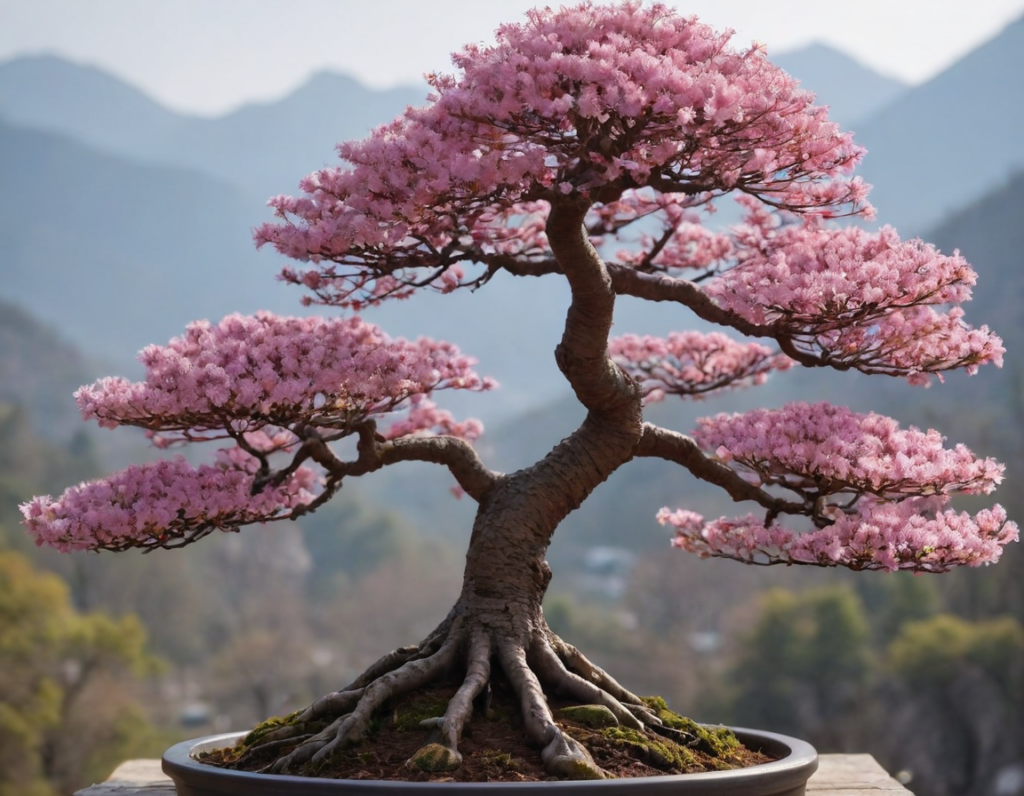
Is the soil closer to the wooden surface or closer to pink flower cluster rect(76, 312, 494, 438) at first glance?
the wooden surface

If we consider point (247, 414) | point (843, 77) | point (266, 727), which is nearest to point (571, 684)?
point (266, 727)

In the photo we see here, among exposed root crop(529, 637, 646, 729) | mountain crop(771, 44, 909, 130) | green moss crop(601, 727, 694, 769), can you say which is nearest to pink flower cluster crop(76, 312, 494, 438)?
exposed root crop(529, 637, 646, 729)

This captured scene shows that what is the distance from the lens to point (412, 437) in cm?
347

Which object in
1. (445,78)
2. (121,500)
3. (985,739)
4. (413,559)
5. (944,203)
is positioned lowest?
(985,739)

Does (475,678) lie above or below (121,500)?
below

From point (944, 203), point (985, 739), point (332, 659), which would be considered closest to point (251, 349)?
point (985, 739)

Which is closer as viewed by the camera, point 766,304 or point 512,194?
point 512,194

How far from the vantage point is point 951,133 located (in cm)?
7750

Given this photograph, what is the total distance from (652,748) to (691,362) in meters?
1.60

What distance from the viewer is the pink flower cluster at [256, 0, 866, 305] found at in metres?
2.48

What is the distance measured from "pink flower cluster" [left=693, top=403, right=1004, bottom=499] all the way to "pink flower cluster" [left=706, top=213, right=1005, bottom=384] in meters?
0.17

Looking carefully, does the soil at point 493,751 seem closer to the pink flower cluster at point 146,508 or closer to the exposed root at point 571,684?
the exposed root at point 571,684

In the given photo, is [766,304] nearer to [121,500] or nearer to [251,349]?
[251,349]

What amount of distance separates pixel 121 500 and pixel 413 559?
45630 millimetres
